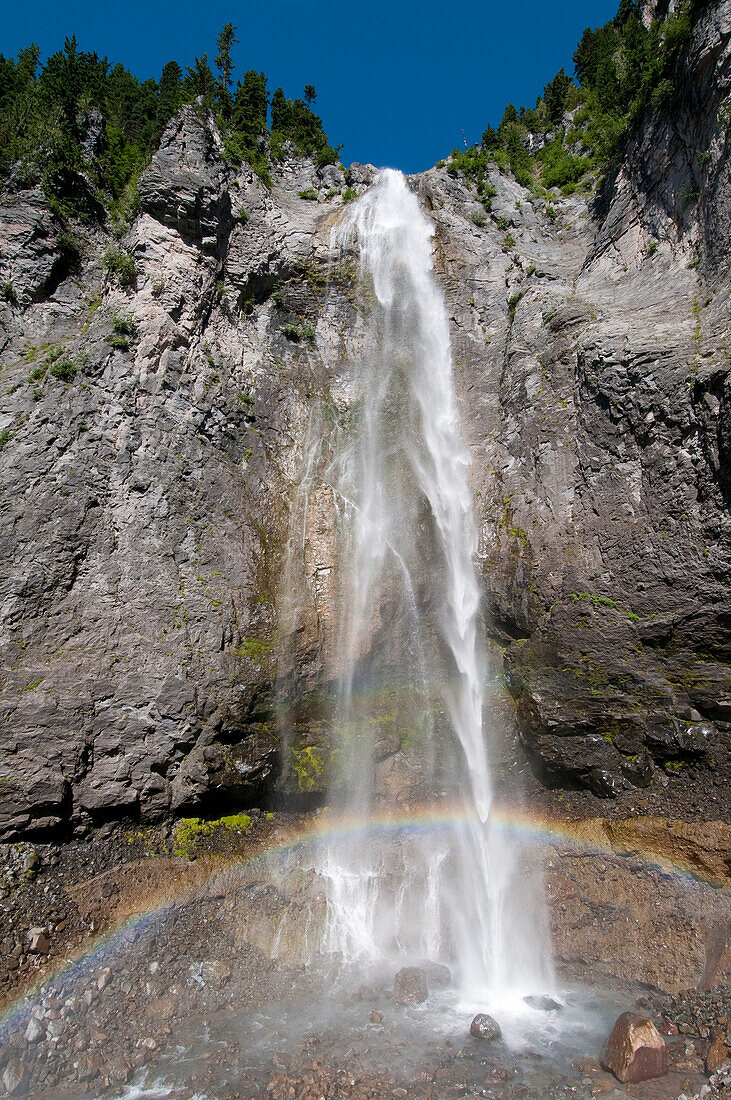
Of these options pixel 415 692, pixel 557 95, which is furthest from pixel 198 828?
pixel 557 95

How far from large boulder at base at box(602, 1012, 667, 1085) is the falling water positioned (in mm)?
2457

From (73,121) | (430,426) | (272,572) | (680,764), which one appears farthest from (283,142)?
(680,764)

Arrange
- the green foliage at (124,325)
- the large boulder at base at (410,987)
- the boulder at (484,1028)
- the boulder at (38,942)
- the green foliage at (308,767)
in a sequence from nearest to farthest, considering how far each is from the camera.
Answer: the boulder at (484,1028)
the boulder at (38,942)
the large boulder at base at (410,987)
the green foliage at (308,767)
the green foliage at (124,325)

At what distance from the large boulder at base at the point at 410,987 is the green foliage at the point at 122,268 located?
58.6ft

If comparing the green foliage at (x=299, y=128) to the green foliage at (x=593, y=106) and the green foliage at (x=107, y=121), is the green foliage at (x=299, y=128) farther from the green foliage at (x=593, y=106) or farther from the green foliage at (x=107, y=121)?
the green foliage at (x=593, y=106)

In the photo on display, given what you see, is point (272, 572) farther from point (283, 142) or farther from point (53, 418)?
point (283, 142)

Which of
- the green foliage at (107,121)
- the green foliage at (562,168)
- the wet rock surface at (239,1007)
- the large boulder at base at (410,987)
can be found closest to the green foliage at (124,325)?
the green foliage at (107,121)

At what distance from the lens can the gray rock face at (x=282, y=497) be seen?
10789mm

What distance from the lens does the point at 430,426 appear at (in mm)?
17375

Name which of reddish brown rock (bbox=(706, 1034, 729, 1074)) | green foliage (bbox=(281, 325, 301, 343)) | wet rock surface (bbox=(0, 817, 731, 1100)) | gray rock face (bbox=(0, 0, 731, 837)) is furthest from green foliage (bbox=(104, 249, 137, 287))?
reddish brown rock (bbox=(706, 1034, 729, 1074))

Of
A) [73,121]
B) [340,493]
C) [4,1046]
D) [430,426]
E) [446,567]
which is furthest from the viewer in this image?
[73,121]

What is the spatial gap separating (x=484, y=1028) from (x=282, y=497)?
11971 millimetres

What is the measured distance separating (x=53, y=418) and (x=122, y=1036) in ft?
40.5

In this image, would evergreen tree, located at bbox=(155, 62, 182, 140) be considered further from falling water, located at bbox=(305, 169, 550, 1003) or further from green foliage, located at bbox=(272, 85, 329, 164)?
falling water, located at bbox=(305, 169, 550, 1003)
